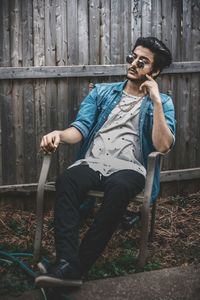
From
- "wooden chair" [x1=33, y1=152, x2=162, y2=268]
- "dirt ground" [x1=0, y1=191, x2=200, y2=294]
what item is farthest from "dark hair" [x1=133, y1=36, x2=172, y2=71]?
"dirt ground" [x1=0, y1=191, x2=200, y2=294]

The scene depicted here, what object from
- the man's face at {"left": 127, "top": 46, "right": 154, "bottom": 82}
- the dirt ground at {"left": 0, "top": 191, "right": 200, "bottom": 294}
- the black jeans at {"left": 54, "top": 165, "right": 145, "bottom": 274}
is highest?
the man's face at {"left": 127, "top": 46, "right": 154, "bottom": 82}

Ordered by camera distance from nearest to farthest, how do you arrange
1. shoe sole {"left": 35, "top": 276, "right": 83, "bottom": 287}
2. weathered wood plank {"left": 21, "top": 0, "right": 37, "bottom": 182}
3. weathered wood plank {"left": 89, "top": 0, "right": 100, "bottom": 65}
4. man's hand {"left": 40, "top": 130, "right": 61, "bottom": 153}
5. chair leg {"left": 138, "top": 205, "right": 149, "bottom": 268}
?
shoe sole {"left": 35, "top": 276, "right": 83, "bottom": 287} → chair leg {"left": 138, "top": 205, "right": 149, "bottom": 268} → man's hand {"left": 40, "top": 130, "right": 61, "bottom": 153} → weathered wood plank {"left": 21, "top": 0, "right": 37, "bottom": 182} → weathered wood plank {"left": 89, "top": 0, "right": 100, "bottom": 65}

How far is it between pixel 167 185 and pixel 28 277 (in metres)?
2.53

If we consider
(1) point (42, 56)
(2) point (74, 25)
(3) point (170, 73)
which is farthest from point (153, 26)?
(1) point (42, 56)

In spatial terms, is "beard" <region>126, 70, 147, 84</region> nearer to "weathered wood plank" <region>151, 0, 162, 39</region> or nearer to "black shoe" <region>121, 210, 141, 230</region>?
"black shoe" <region>121, 210, 141, 230</region>

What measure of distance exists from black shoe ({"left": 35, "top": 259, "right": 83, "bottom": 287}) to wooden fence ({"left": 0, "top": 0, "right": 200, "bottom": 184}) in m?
2.03

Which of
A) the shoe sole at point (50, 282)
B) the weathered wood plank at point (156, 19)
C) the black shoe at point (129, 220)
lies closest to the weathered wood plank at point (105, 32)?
the weathered wood plank at point (156, 19)

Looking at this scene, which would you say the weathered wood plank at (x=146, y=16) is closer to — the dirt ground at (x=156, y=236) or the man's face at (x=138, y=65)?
the man's face at (x=138, y=65)

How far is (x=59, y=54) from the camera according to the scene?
16.6ft

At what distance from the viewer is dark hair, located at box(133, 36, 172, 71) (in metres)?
4.23

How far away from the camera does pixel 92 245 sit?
11.5 feet

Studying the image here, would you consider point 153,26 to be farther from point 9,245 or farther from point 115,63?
point 9,245

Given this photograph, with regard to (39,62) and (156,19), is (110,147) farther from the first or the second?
(156,19)

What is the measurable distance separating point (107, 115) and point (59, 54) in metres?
1.12
